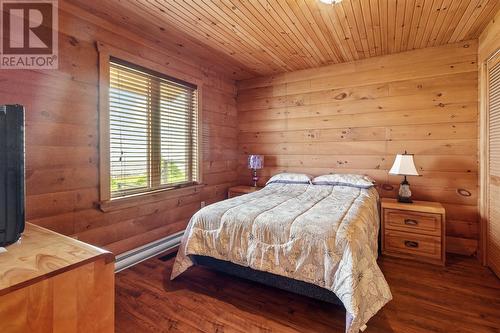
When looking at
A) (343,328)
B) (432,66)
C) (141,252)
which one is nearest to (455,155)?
(432,66)

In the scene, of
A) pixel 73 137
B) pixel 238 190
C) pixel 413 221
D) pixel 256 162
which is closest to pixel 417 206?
pixel 413 221

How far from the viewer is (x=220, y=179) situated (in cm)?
385

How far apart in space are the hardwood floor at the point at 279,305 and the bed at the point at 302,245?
19 centimetres

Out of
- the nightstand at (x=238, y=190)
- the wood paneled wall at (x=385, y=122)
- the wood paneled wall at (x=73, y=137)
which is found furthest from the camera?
the nightstand at (x=238, y=190)

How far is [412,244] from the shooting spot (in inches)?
102

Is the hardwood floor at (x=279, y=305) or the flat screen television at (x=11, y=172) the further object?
the hardwood floor at (x=279, y=305)

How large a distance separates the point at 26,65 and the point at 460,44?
4.10 meters

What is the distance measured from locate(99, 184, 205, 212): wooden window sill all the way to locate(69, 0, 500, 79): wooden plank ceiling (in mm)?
1662

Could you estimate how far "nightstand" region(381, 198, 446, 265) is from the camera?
248cm

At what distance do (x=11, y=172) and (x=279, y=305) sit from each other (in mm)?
1791

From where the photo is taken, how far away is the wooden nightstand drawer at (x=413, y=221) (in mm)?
2496

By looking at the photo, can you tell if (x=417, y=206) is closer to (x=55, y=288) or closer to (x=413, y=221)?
(x=413, y=221)

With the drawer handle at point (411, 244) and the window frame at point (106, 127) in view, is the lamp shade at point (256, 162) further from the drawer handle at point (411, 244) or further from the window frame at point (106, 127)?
the drawer handle at point (411, 244)

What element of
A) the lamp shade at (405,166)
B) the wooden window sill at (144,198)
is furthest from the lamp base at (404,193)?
the wooden window sill at (144,198)
